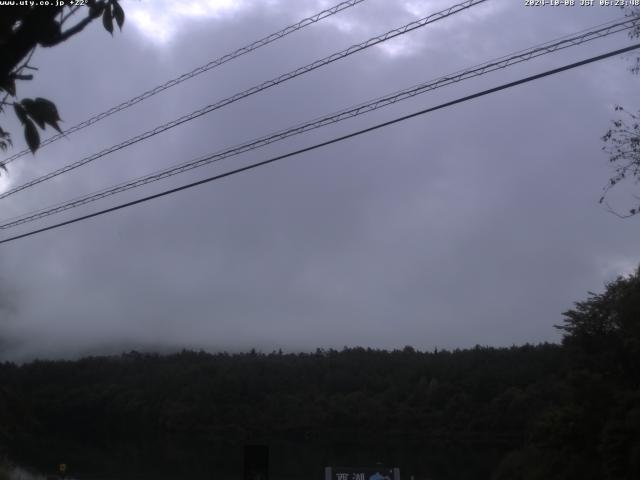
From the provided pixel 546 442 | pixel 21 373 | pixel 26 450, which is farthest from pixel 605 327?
pixel 21 373

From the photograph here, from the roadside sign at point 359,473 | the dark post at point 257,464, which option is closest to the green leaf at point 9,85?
the dark post at point 257,464

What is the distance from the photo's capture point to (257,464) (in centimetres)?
1020

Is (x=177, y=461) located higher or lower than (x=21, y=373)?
lower

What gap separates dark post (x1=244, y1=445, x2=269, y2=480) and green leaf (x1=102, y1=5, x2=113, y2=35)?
6.78 metres

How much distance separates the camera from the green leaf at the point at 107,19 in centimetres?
454

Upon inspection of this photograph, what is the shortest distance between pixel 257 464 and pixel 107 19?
22.9ft

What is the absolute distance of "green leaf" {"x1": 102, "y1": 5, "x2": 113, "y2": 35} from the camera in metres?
4.54

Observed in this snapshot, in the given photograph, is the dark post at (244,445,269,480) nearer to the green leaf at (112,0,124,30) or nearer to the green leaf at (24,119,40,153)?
the green leaf at (112,0,124,30)

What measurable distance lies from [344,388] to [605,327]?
72914 mm

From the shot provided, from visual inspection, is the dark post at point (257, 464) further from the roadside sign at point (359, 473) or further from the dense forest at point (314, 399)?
the dense forest at point (314, 399)

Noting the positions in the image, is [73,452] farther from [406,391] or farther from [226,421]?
[406,391]

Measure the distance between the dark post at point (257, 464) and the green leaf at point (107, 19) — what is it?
6.78 m

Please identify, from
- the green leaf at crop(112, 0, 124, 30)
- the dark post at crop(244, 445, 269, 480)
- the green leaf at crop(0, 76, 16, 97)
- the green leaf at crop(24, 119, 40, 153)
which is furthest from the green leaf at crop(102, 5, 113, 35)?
the dark post at crop(244, 445, 269, 480)

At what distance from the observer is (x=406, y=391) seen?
99.4 m
